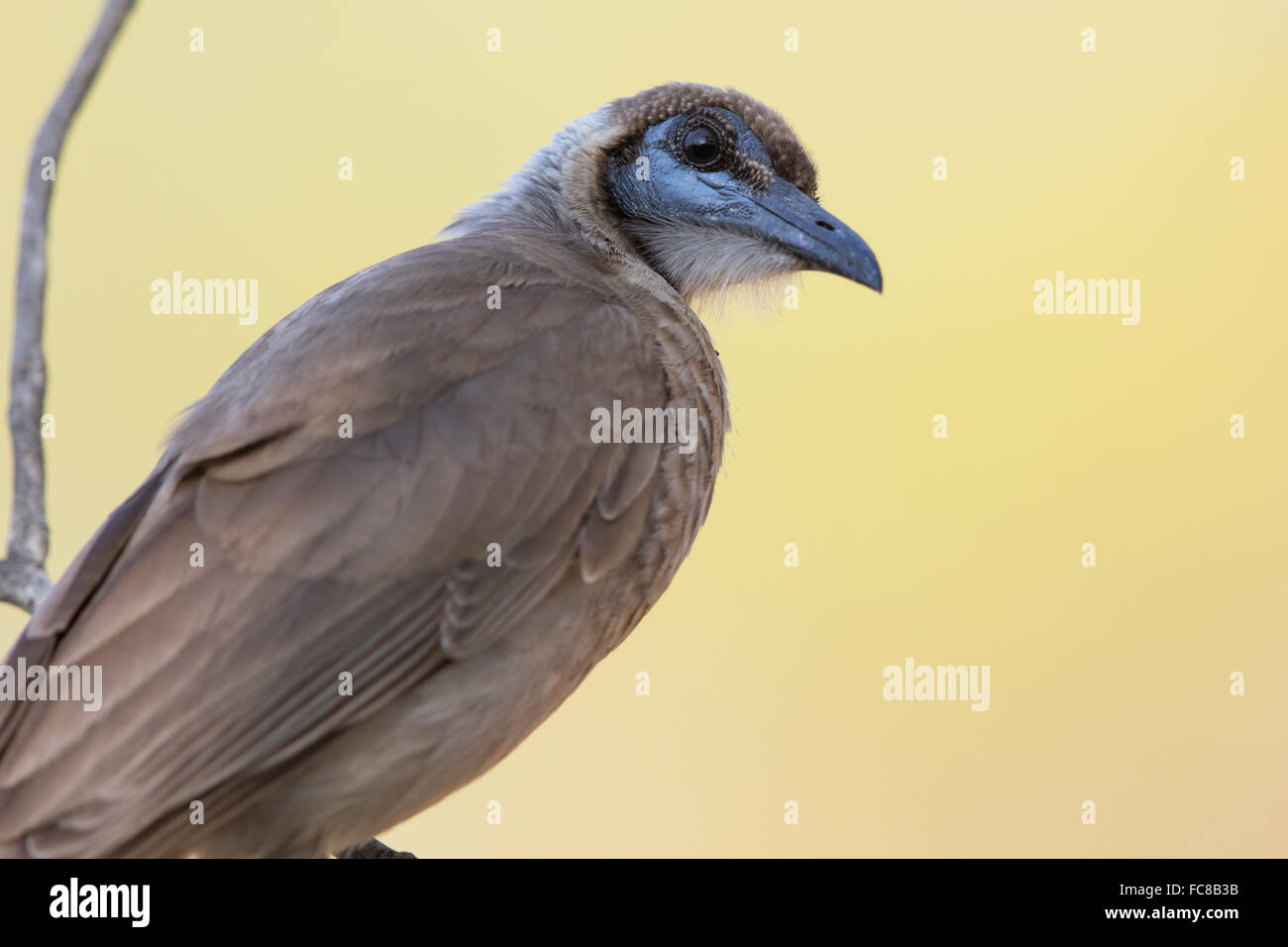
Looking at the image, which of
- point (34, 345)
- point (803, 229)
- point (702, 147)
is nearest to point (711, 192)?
point (702, 147)

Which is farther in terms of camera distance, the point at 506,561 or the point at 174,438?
the point at 174,438

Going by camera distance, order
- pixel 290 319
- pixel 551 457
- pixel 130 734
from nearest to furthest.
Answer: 1. pixel 130 734
2. pixel 551 457
3. pixel 290 319

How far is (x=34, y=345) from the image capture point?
4.80 meters

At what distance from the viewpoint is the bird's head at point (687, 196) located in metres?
5.30

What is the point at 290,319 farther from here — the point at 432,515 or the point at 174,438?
the point at 432,515

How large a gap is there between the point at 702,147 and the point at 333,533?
2210 mm

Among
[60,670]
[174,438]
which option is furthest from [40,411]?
[60,670]

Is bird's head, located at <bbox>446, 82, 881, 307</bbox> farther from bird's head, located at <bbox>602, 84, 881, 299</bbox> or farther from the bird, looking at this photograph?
the bird

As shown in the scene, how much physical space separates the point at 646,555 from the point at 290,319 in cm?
139

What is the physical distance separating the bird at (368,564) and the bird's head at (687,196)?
1.69 feet

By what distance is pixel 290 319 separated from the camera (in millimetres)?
4707

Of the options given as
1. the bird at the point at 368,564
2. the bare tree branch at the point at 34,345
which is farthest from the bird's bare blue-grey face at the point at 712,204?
the bare tree branch at the point at 34,345

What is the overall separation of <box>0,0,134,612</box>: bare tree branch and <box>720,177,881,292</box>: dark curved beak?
2201 mm

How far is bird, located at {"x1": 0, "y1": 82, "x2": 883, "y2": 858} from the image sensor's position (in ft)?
12.2
